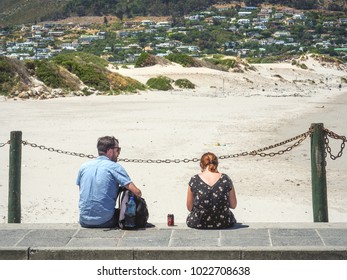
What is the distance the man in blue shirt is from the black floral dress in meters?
0.57

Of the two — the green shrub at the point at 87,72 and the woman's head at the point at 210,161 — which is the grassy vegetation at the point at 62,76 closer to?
the green shrub at the point at 87,72

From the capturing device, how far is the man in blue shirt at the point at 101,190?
21.9 ft

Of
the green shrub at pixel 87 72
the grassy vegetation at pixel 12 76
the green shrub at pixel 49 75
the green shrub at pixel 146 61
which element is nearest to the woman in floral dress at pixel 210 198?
the grassy vegetation at pixel 12 76

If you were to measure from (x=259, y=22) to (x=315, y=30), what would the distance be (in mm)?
13158

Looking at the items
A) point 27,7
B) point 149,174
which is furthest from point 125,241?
point 27,7

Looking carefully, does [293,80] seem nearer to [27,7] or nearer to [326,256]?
[326,256]

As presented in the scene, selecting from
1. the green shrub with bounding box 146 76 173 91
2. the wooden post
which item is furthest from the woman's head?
the green shrub with bounding box 146 76 173 91

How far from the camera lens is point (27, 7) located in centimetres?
16675

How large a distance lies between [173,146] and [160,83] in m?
23.4

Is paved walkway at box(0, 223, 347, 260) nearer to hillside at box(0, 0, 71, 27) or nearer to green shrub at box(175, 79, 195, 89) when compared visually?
green shrub at box(175, 79, 195, 89)

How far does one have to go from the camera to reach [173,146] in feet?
50.5

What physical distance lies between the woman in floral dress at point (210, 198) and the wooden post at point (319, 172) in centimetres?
105

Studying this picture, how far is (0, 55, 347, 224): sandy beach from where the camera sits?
380 inches

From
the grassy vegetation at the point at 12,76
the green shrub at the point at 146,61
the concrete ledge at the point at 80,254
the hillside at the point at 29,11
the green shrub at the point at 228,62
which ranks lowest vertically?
the concrete ledge at the point at 80,254
